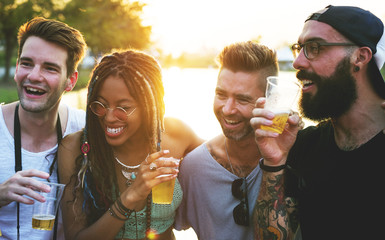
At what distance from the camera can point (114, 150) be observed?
397 cm

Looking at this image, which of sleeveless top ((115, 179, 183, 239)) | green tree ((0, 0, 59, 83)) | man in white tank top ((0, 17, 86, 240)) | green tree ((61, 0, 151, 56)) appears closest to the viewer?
sleeveless top ((115, 179, 183, 239))

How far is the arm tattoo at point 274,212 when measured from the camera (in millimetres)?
3357

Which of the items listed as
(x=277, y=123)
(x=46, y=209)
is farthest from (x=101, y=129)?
(x=277, y=123)

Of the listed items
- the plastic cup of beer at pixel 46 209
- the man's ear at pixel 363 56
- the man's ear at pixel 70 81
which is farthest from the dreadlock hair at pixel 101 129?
the man's ear at pixel 363 56

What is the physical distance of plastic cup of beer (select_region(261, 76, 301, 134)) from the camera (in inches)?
118

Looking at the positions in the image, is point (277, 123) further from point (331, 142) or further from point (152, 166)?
point (152, 166)

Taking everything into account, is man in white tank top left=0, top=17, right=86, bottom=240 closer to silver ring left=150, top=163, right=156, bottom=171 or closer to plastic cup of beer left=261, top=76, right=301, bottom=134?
silver ring left=150, top=163, right=156, bottom=171

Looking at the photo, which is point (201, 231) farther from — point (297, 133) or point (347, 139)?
point (347, 139)

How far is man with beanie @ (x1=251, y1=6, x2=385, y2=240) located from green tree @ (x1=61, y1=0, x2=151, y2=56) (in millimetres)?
19920

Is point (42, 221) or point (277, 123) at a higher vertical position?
point (277, 123)

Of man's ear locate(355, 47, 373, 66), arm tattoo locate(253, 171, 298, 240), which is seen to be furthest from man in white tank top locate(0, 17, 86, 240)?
man's ear locate(355, 47, 373, 66)

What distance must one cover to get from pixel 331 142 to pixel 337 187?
426mm

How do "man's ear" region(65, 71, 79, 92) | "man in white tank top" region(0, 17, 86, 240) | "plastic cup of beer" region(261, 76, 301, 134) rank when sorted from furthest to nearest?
"man's ear" region(65, 71, 79, 92)
"man in white tank top" region(0, 17, 86, 240)
"plastic cup of beer" region(261, 76, 301, 134)

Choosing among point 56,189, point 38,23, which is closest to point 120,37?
point 38,23
